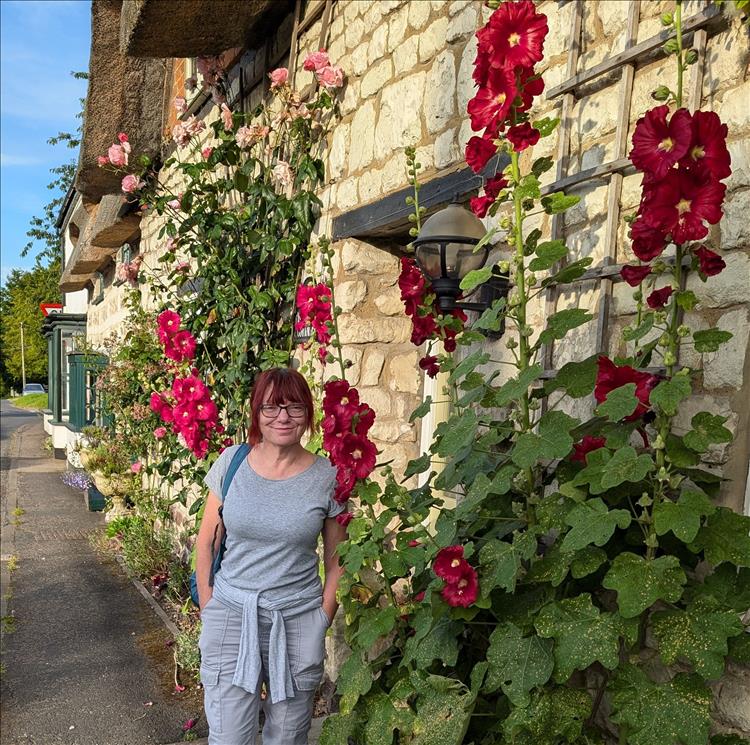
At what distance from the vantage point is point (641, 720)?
1.33 m

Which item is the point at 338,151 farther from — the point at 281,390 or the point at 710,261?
the point at 710,261

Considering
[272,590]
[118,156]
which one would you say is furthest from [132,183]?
[272,590]

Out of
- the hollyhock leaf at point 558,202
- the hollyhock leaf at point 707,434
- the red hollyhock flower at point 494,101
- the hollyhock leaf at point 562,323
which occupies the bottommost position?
the hollyhock leaf at point 707,434

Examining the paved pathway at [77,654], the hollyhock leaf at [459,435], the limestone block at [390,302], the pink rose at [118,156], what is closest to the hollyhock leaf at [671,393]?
the hollyhock leaf at [459,435]

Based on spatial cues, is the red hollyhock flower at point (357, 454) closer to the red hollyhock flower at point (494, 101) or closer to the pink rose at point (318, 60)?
the red hollyhock flower at point (494, 101)

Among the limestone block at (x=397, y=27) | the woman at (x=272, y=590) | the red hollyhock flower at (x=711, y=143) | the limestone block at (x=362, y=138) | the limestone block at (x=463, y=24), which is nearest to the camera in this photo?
the red hollyhock flower at (x=711, y=143)

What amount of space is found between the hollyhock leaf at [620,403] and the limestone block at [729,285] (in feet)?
1.15

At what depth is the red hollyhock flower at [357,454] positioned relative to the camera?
1.94 meters

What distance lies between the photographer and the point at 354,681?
1859 mm

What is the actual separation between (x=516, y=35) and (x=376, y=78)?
174cm

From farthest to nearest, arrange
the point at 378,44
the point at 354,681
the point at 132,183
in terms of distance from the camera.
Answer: the point at 132,183 < the point at 378,44 < the point at 354,681

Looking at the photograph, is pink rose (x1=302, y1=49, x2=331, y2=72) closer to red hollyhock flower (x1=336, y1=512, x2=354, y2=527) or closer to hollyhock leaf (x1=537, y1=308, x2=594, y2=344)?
red hollyhock flower (x1=336, y1=512, x2=354, y2=527)

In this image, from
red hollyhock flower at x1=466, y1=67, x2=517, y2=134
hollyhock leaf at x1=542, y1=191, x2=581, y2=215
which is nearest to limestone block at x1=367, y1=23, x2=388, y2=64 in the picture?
red hollyhock flower at x1=466, y1=67, x2=517, y2=134

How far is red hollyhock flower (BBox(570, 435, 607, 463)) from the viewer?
1531mm
